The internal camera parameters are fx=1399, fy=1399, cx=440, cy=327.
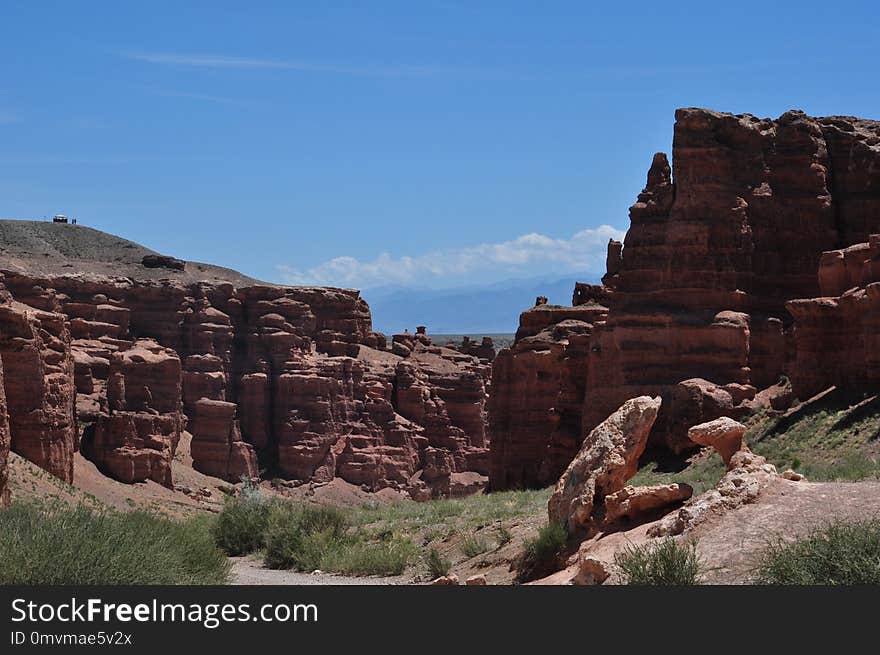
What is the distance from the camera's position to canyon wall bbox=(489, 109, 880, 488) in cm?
4097

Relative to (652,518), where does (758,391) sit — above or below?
above

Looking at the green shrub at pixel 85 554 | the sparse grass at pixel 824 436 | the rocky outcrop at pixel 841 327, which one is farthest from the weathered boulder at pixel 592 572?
the rocky outcrop at pixel 841 327

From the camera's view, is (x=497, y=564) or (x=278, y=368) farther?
(x=278, y=368)

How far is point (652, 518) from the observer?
19562mm

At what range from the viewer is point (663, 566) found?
16.1 metres

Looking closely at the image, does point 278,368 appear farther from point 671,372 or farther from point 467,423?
point 671,372

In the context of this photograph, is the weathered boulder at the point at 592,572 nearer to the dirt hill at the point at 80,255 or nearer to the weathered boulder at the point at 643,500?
the weathered boulder at the point at 643,500

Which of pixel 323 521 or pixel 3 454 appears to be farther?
pixel 3 454

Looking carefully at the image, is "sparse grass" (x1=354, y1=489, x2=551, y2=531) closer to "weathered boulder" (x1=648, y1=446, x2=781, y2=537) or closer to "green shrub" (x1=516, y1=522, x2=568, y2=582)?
"green shrub" (x1=516, y1=522, x2=568, y2=582)

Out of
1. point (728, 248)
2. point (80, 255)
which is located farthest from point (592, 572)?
point (80, 255)

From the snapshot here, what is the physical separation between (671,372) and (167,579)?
79.9 ft

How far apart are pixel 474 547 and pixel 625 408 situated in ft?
20.7

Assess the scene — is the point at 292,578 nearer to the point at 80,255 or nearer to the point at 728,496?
the point at 728,496

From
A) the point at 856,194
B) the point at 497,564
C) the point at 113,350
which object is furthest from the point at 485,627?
the point at 113,350
